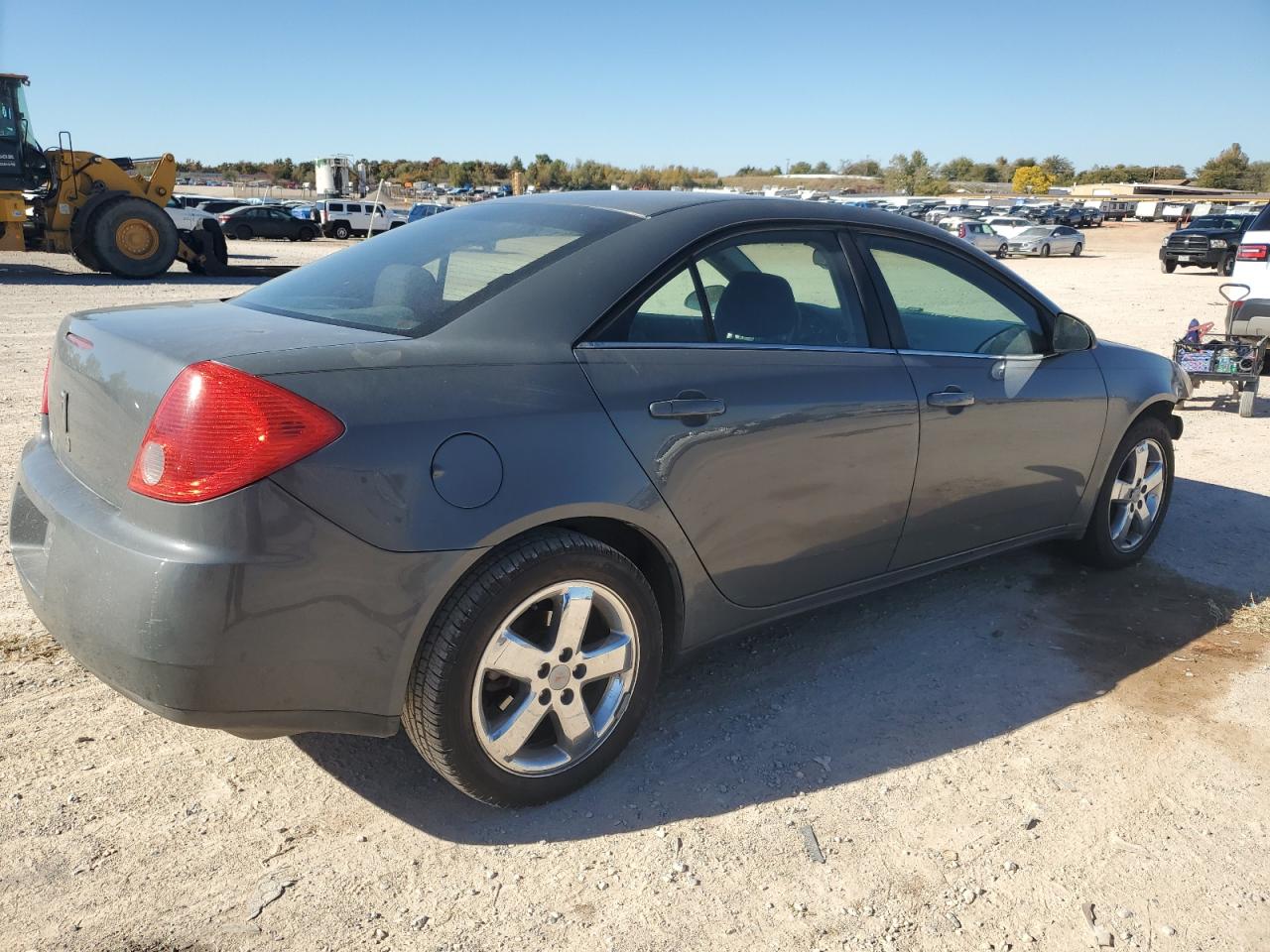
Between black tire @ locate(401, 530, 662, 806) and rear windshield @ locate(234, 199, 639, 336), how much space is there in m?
0.67

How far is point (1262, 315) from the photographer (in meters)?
9.34

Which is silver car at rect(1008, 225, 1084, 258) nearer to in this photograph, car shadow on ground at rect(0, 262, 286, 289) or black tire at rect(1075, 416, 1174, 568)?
car shadow on ground at rect(0, 262, 286, 289)

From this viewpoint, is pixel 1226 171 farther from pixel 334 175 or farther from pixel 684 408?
pixel 684 408

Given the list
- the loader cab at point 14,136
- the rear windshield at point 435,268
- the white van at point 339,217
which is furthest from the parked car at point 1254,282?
the white van at point 339,217

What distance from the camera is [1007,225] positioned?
42969 millimetres

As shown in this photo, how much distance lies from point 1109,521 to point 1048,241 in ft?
127

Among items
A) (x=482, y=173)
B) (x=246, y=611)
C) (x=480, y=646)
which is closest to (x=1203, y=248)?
(x=480, y=646)

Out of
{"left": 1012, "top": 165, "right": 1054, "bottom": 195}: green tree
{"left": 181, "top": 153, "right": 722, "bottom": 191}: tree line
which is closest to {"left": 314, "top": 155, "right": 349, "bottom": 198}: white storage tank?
{"left": 181, "top": 153, "right": 722, "bottom": 191}: tree line

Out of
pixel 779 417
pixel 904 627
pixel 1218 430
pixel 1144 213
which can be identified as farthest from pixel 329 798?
pixel 1144 213

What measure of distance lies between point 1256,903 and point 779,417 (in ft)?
5.84

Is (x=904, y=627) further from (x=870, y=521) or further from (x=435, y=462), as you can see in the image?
(x=435, y=462)

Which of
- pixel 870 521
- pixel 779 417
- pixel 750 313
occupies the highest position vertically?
pixel 750 313

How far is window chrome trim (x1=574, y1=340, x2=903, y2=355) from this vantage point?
2.84 metres

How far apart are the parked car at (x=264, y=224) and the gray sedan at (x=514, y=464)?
38.2 metres
